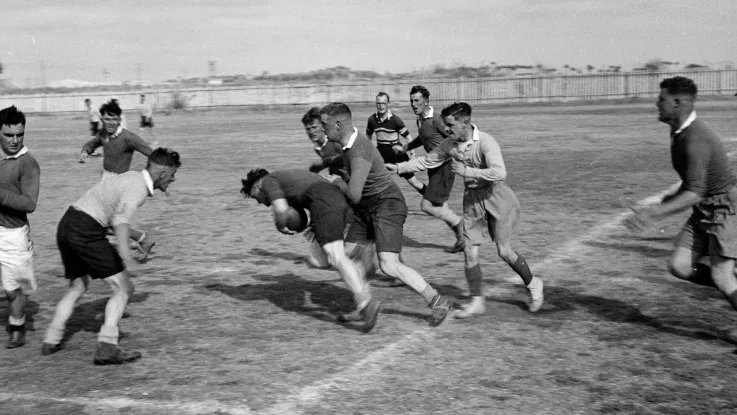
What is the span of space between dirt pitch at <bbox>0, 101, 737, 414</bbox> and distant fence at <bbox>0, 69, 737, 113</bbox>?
44.5 metres

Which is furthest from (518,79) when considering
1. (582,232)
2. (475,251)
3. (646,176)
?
(475,251)

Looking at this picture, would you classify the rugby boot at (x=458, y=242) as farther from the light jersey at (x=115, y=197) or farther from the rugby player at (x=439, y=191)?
the light jersey at (x=115, y=197)

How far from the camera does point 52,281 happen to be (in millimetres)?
9141

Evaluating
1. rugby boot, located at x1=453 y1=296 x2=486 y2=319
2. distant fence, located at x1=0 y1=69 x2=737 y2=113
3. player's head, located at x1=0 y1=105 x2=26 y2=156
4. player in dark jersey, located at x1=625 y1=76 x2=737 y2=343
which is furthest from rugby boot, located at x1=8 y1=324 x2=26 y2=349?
distant fence, located at x1=0 y1=69 x2=737 y2=113

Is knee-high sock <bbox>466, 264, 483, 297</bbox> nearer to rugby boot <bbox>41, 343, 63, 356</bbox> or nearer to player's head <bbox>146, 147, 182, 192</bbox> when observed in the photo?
player's head <bbox>146, 147, 182, 192</bbox>

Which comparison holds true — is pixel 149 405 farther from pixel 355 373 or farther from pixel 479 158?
pixel 479 158

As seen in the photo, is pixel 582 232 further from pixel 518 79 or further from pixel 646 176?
pixel 518 79

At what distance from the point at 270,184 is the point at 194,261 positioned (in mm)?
3327

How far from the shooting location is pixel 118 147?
33.8ft

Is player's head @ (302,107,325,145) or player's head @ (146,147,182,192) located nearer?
player's head @ (146,147,182,192)

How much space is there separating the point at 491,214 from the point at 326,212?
150 cm

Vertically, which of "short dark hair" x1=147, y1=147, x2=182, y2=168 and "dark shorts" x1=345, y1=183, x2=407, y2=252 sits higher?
"short dark hair" x1=147, y1=147, x2=182, y2=168

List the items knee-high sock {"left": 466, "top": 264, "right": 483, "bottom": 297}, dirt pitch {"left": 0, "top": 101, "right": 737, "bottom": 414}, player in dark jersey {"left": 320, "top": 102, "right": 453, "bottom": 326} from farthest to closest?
1. knee-high sock {"left": 466, "top": 264, "right": 483, "bottom": 297}
2. player in dark jersey {"left": 320, "top": 102, "right": 453, "bottom": 326}
3. dirt pitch {"left": 0, "top": 101, "right": 737, "bottom": 414}

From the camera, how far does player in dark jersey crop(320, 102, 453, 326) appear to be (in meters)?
6.80
